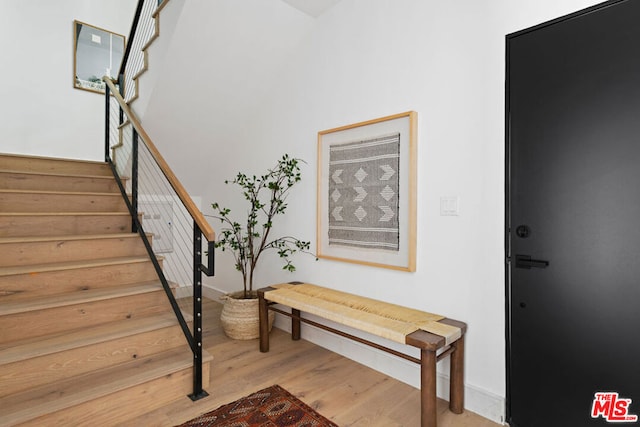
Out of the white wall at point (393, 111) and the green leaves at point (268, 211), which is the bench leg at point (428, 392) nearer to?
the white wall at point (393, 111)

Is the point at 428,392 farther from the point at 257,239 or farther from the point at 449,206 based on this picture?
the point at 257,239

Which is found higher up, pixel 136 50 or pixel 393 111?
pixel 136 50

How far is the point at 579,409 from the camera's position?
161 cm

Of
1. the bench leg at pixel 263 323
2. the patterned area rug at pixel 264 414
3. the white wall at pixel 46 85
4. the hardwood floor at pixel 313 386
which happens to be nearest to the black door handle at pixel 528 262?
the hardwood floor at pixel 313 386

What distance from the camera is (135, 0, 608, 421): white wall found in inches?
74.5

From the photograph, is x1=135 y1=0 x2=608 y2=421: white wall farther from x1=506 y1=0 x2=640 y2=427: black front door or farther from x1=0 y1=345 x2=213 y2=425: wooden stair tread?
x1=0 y1=345 x2=213 y2=425: wooden stair tread

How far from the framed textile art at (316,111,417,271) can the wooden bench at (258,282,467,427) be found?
1.03 feet

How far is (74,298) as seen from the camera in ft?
7.13

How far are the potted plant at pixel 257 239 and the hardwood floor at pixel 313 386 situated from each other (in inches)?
6.6

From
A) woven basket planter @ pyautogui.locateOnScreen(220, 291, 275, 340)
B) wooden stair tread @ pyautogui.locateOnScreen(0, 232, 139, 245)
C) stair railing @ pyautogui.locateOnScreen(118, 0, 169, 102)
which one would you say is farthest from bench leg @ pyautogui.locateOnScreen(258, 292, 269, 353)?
stair railing @ pyautogui.locateOnScreen(118, 0, 169, 102)

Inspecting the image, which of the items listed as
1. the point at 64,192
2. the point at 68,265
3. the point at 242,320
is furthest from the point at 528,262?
the point at 64,192

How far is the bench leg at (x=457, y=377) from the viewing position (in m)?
1.93

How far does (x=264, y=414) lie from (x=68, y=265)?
1.62 m

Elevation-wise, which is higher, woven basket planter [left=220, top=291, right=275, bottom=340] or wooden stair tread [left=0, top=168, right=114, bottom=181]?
wooden stair tread [left=0, top=168, right=114, bottom=181]
